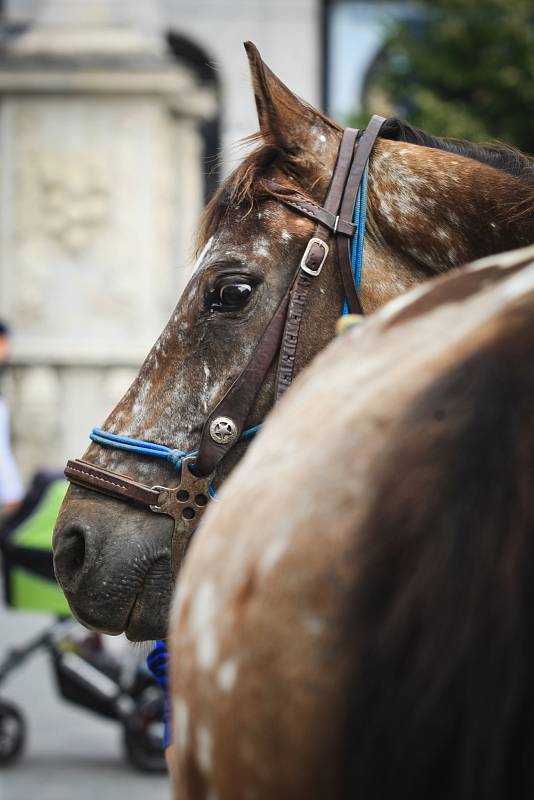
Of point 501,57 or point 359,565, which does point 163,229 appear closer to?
point 501,57

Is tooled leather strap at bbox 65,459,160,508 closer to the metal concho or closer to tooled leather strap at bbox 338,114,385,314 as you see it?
the metal concho

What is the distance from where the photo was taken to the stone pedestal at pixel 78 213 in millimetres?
9789

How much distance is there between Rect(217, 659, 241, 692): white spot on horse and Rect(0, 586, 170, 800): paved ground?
3.90 metres

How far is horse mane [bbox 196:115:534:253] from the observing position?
90.4 inches

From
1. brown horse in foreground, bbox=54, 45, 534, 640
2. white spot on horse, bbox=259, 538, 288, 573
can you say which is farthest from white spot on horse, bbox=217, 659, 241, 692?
brown horse in foreground, bbox=54, 45, 534, 640

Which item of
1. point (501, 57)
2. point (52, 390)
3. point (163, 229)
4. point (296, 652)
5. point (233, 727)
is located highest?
point (296, 652)

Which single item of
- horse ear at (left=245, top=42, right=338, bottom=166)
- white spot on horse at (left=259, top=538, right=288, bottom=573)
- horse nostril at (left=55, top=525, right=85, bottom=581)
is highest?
horse ear at (left=245, top=42, right=338, bottom=166)

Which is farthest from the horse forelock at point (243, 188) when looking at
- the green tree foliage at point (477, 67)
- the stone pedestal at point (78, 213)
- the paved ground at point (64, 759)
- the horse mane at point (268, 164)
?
the green tree foliage at point (477, 67)

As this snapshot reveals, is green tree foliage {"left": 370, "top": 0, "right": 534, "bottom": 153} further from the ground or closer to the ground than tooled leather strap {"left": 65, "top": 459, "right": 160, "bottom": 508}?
closer to the ground

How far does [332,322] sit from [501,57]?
10.6 m

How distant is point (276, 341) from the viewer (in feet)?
7.14

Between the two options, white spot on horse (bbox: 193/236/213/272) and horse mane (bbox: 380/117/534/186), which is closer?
white spot on horse (bbox: 193/236/213/272)

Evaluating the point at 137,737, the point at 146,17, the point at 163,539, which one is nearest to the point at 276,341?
the point at 163,539

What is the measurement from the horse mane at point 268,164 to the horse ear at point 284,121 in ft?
0.08
